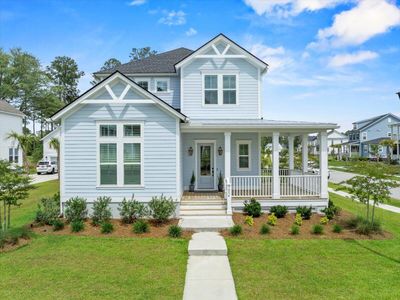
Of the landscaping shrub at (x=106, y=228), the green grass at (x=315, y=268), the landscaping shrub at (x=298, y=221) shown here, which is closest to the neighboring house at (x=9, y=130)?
the landscaping shrub at (x=106, y=228)

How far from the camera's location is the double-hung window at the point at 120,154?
38.5 ft

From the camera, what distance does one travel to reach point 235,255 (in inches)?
317

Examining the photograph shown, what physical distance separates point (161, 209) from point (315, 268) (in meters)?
5.74

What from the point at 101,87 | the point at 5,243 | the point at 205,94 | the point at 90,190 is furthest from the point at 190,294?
the point at 205,94

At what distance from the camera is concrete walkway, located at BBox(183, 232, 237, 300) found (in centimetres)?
578

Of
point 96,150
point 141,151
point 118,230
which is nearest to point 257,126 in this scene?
point 141,151

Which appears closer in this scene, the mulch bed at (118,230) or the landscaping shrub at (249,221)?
the mulch bed at (118,230)

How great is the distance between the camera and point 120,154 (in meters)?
11.7

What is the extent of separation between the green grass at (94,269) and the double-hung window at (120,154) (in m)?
2.81

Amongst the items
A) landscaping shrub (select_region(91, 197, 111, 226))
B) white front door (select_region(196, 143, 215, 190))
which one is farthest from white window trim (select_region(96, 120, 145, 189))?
white front door (select_region(196, 143, 215, 190))

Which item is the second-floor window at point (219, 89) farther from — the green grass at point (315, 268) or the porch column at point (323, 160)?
the green grass at point (315, 268)

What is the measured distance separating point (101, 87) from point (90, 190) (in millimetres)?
4070

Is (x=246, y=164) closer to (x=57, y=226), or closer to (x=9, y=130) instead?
(x=57, y=226)

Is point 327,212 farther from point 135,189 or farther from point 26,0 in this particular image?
point 26,0
